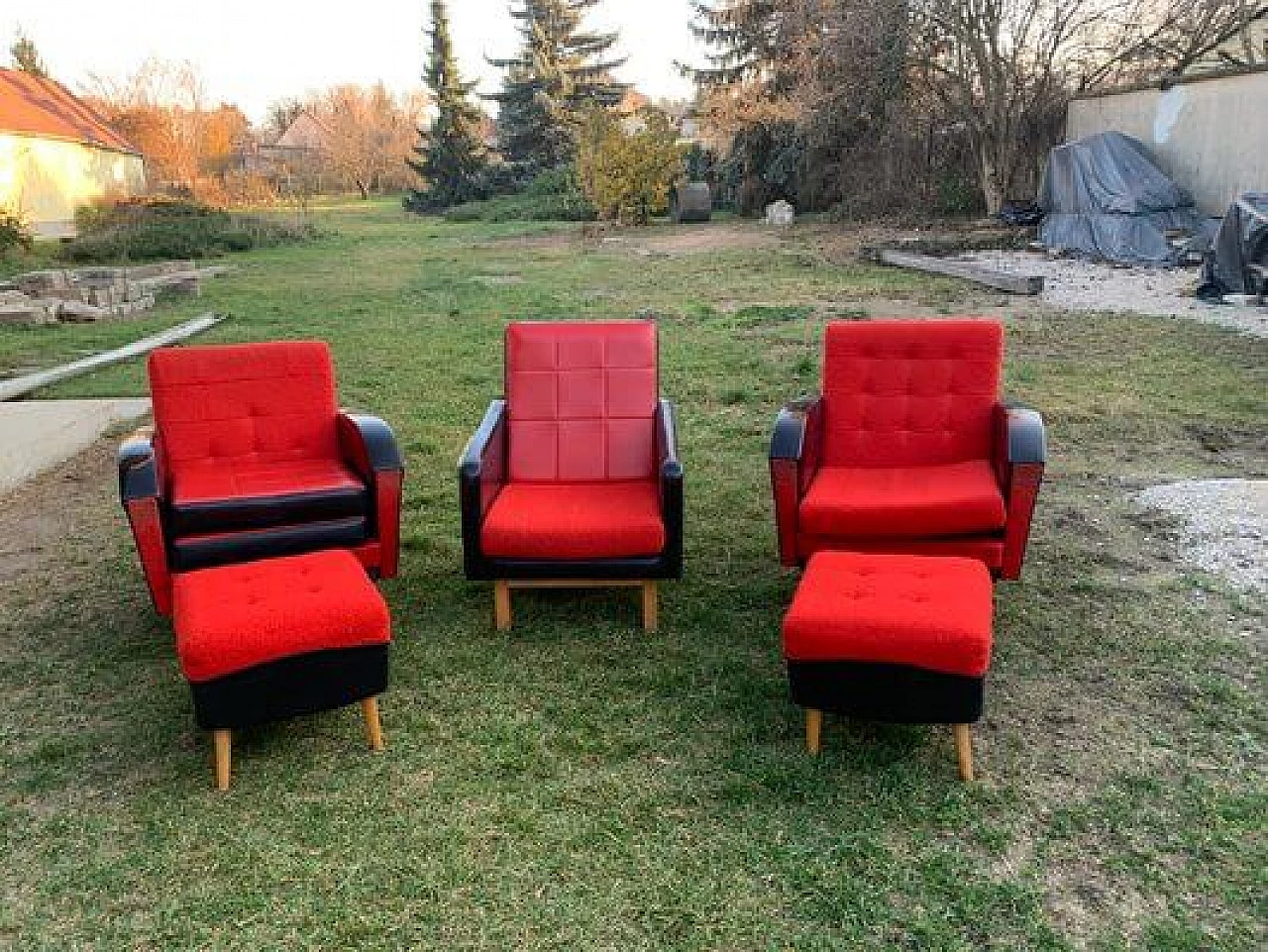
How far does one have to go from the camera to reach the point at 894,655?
254 cm

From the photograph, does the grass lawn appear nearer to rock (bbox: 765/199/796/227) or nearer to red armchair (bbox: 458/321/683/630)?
red armchair (bbox: 458/321/683/630)

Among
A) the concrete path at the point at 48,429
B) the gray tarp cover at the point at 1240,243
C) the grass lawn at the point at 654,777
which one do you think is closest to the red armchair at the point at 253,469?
the grass lawn at the point at 654,777

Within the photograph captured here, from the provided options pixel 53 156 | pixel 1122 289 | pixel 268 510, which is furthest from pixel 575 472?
pixel 53 156

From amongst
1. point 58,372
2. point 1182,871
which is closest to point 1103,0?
point 58,372

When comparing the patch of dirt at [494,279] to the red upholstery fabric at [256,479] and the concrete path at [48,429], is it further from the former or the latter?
the red upholstery fabric at [256,479]

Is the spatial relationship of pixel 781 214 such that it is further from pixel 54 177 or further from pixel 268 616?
pixel 268 616

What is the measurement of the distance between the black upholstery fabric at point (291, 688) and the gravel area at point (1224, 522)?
121 inches

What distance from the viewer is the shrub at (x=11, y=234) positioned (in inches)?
624

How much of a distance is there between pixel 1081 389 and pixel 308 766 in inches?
217

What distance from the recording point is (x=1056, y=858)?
2.32m

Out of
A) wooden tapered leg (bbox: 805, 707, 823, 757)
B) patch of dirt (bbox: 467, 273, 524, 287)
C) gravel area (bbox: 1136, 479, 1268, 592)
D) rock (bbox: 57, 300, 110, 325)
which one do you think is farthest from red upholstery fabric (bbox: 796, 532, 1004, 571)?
rock (bbox: 57, 300, 110, 325)

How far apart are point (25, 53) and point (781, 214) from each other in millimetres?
27294

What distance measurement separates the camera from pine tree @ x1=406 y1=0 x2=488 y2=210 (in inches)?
1283

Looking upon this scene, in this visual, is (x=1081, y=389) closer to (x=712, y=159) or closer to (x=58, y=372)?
(x=58, y=372)
